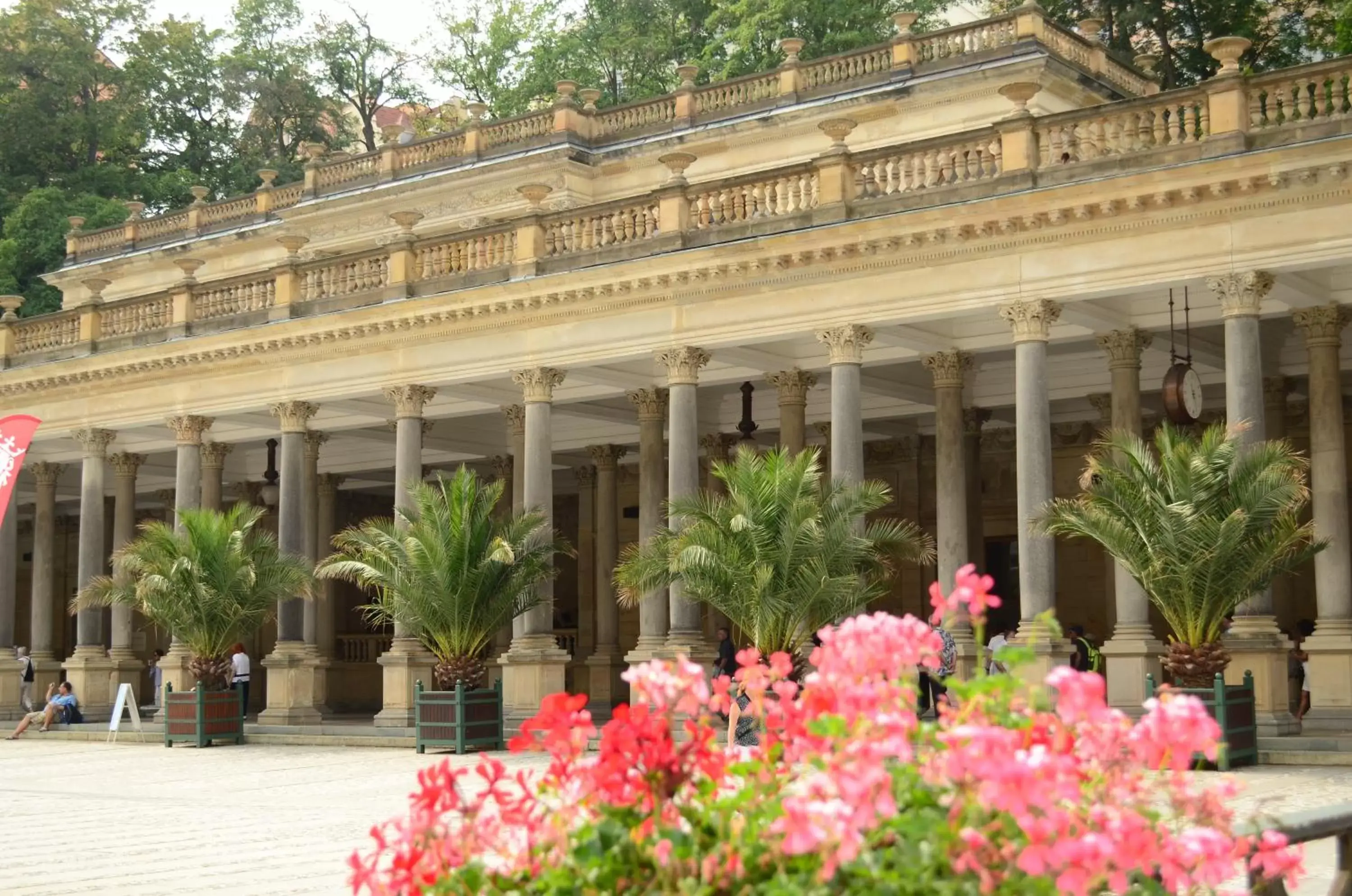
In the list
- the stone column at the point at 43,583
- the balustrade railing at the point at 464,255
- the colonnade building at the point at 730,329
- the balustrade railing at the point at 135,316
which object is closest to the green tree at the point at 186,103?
the colonnade building at the point at 730,329

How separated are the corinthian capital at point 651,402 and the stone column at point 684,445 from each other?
349cm

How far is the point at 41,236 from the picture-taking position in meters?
45.6

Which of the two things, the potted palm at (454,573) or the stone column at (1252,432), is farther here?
the potted palm at (454,573)

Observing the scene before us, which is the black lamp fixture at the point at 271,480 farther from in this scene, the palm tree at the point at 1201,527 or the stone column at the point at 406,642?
the palm tree at the point at 1201,527

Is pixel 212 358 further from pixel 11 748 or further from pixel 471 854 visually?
pixel 471 854

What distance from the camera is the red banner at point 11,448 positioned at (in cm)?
2211

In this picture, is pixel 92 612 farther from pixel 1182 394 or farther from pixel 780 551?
pixel 1182 394

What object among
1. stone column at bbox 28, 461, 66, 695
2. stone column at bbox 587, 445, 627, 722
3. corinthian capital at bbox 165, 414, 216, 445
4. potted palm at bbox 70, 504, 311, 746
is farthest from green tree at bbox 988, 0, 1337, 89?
stone column at bbox 28, 461, 66, 695

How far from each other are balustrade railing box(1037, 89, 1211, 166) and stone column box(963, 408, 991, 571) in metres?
6.32

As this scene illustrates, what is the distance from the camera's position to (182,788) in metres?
17.7

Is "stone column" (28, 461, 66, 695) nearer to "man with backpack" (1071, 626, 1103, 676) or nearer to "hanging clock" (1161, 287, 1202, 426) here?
"man with backpack" (1071, 626, 1103, 676)

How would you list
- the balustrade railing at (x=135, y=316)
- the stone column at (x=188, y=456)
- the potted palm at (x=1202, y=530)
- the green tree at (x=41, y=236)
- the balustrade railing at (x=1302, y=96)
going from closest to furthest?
the potted palm at (x=1202, y=530) < the balustrade railing at (x=1302, y=96) < the stone column at (x=188, y=456) < the balustrade railing at (x=135, y=316) < the green tree at (x=41, y=236)

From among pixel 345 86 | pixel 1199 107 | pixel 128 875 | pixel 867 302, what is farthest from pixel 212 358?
pixel 345 86

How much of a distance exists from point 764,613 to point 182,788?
6.75 metres
